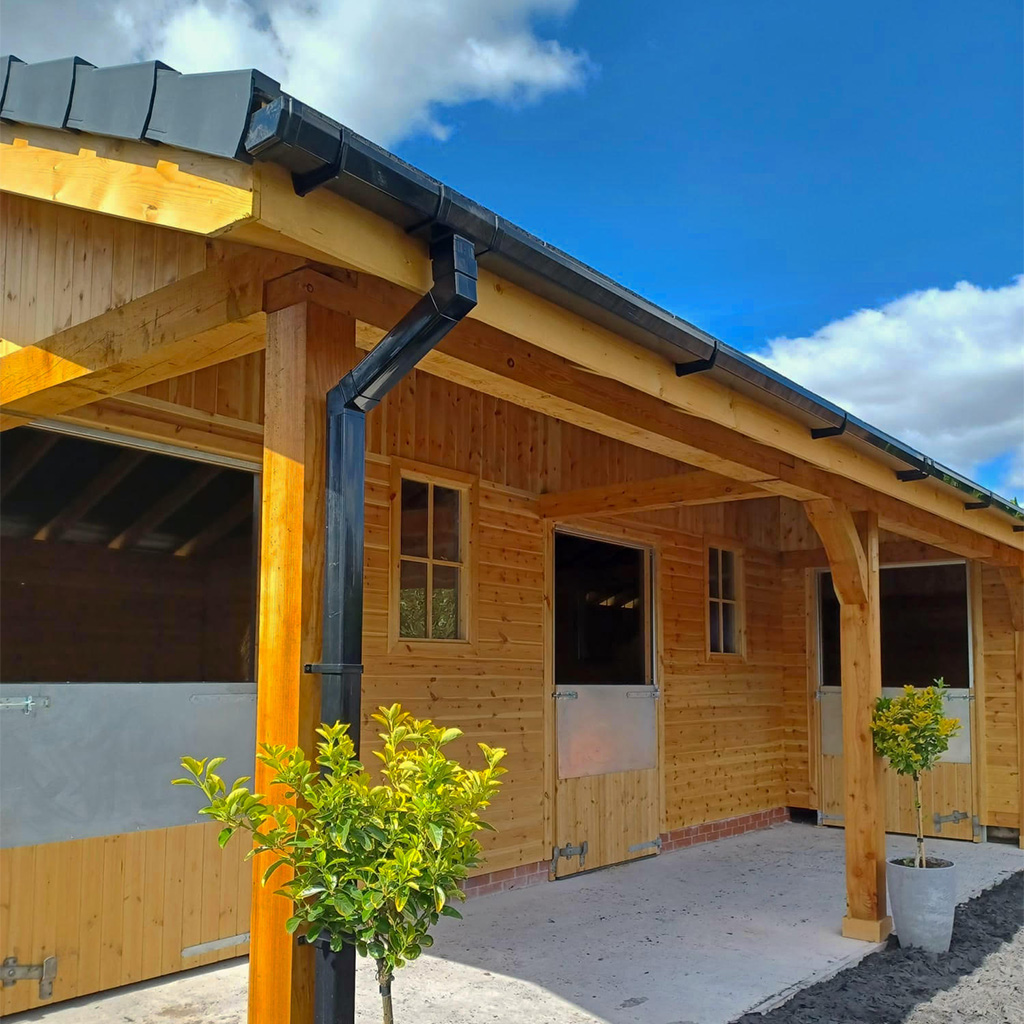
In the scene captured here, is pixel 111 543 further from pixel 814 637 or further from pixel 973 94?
pixel 973 94

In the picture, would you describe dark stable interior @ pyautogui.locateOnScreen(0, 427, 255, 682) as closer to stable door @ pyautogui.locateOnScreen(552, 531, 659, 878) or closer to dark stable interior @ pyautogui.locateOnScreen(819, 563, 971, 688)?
stable door @ pyautogui.locateOnScreen(552, 531, 659, 878)

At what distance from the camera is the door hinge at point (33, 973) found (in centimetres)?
350

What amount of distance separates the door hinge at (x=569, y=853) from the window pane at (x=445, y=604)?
5.18 ft

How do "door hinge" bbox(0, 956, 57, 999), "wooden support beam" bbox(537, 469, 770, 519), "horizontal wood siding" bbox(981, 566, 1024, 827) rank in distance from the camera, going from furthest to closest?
"horizontal wood siding" bbox(981, 566, 1024, 827)
"wooden support beam" bbox(537, 469, 770, 519)
"door hinge" bbox(0, 956, 57, 999)

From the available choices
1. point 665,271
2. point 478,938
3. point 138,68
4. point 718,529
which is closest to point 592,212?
point 665,271

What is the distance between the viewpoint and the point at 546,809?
6062mm

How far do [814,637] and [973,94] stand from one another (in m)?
9.29

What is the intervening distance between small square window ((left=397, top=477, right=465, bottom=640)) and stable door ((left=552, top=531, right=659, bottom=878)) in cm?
97

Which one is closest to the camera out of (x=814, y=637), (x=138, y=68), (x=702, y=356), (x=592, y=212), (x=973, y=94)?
(x=138, y=68)

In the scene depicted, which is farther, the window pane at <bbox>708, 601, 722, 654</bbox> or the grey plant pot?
the window pane at <bbox>708, 601, 722, 654</bbox>

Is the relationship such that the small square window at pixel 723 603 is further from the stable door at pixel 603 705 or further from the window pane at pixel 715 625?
the stable door at pixel 603 705

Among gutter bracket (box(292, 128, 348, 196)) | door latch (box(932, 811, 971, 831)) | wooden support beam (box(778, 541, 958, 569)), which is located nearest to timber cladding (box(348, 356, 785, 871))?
wooden support beam (box(778, 541, 958, 569))

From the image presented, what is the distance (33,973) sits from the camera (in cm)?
357

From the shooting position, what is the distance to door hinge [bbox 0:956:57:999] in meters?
3.50
